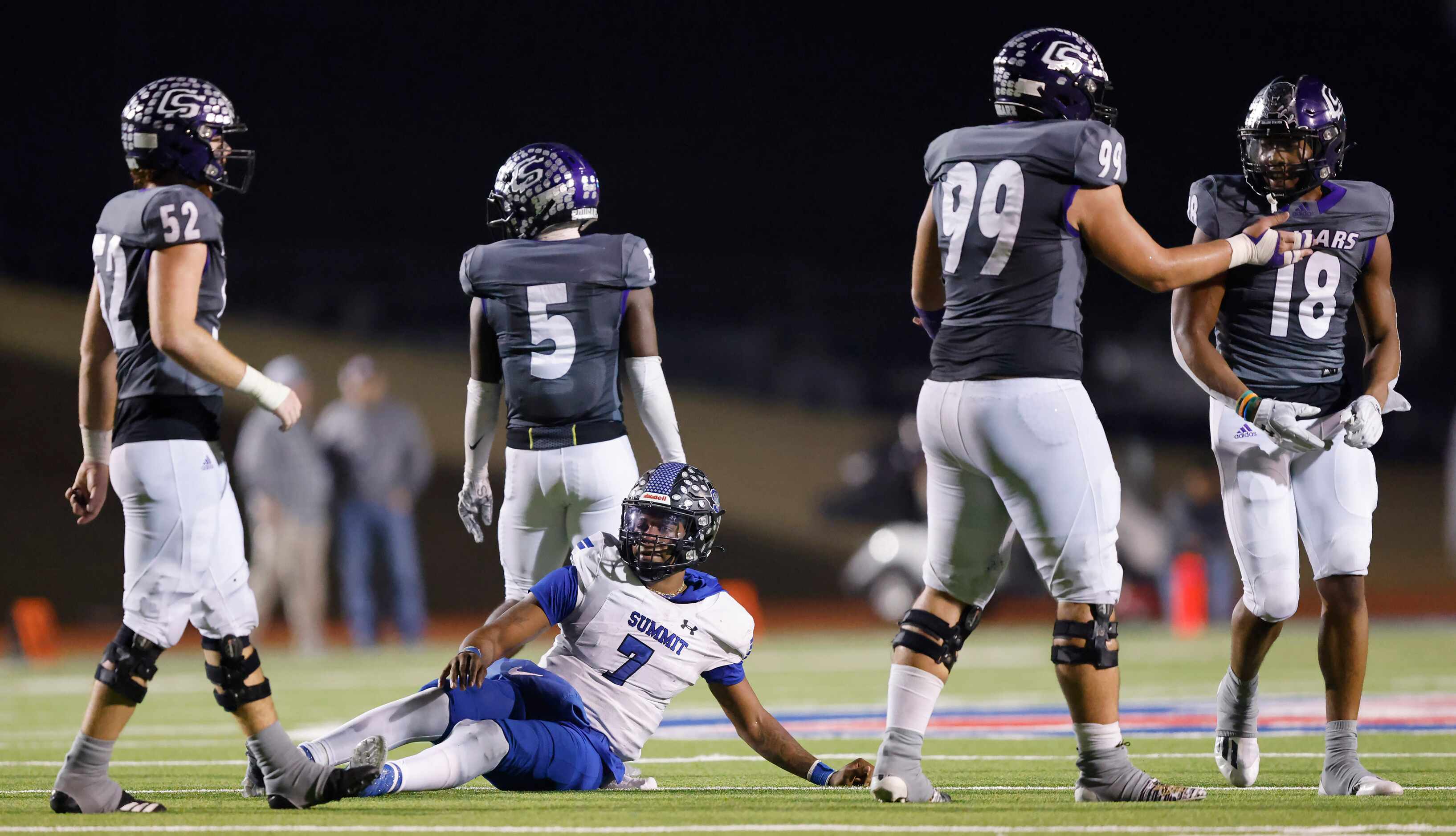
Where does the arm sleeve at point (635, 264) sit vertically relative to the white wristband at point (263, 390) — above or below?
above

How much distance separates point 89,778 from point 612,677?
142cm

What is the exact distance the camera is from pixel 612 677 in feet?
16.1

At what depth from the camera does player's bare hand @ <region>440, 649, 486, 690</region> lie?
13.9 ft

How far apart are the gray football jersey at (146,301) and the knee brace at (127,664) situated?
517 mm

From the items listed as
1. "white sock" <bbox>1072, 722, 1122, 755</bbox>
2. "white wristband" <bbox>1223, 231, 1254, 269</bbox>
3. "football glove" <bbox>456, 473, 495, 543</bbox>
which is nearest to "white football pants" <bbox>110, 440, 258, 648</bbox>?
"football glove" <bbox>456, 473, 495, 543</bbox>

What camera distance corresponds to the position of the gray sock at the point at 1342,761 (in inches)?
179

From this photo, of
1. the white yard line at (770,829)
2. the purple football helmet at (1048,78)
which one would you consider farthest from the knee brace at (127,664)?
the purple football helmet at (1048,78)

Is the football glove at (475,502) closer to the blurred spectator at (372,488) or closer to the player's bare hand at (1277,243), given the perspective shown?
the player's bare hand at (1277,243)

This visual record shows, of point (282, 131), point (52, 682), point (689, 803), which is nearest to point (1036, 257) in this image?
point (689, 803)

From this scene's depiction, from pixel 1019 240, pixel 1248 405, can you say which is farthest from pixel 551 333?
pixel 1248 405

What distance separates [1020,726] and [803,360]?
1085 cm

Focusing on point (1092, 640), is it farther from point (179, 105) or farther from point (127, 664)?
point (179, 105)

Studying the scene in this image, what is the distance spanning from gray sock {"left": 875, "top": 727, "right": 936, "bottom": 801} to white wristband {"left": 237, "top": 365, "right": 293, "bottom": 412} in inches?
70.0

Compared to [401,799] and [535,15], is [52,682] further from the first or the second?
[535,15]
